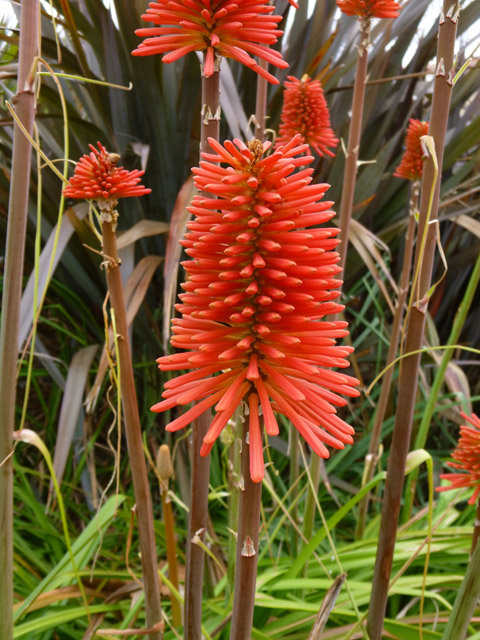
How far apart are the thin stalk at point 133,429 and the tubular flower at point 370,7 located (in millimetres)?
638

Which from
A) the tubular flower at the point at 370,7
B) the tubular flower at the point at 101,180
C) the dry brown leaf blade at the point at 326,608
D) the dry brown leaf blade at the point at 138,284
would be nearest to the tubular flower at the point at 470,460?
the dry brown leaf blade at the point at 326,608

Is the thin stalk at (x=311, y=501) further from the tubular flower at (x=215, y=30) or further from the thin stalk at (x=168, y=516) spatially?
the tubular flower at (x=215, y=30)

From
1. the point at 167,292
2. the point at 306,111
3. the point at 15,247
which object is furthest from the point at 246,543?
the point at 306,111

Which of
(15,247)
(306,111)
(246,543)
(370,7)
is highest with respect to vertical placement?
(370,7)

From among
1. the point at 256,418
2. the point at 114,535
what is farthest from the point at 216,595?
the point at 256,418

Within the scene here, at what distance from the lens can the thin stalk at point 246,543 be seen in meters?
0.51

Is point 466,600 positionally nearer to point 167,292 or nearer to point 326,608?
point 326,608

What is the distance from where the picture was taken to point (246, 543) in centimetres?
51

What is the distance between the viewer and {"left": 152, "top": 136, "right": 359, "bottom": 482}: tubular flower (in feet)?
1.60

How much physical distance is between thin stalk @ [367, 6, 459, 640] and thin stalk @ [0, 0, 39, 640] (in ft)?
1.54

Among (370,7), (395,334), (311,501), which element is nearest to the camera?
(370,7)

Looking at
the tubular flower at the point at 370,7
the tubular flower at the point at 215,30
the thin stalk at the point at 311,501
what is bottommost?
the thin stalk at the point at 311,501

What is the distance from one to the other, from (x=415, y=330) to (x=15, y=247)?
0.50 m

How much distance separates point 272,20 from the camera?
63cm
